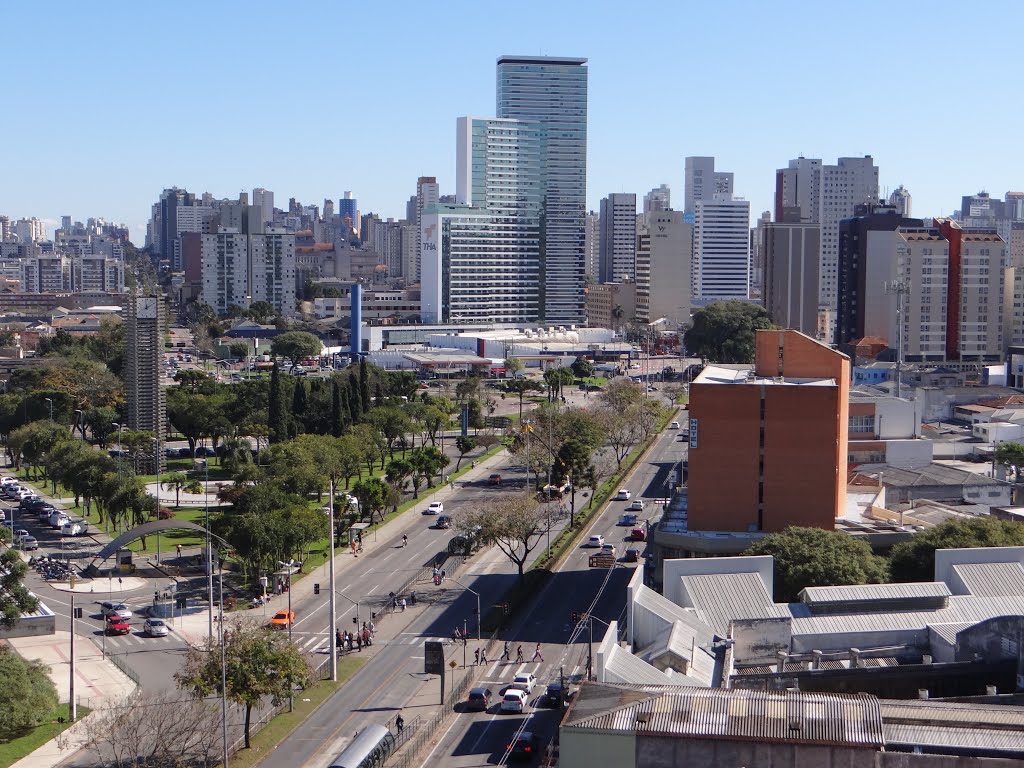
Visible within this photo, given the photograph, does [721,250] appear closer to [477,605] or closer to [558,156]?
[558,156]

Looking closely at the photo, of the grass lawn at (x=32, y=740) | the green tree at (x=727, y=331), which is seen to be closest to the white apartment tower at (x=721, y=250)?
the green tree at (x=727, y=331)

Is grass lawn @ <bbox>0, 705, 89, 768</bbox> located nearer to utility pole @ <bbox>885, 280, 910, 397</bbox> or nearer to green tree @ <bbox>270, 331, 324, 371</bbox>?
utility pole @ <bbox>885, 280, 910, 397</bbox>

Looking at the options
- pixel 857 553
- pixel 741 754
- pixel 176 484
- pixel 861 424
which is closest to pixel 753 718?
pixel 741 754

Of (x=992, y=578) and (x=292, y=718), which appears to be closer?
(x=292, y=718)


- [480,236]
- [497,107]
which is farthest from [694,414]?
[497,107]

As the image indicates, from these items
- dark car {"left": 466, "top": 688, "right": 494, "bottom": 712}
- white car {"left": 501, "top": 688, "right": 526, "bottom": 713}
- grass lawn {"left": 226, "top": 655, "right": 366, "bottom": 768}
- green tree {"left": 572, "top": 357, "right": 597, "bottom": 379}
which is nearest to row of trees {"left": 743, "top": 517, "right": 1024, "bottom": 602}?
white car {"left": 501, "top": 688, "right": 526, "bottom": 713}

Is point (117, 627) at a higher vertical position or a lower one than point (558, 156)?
lower
